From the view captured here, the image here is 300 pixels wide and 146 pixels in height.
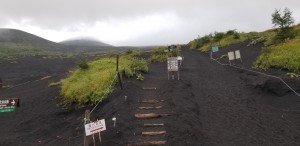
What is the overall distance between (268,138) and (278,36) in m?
17.5

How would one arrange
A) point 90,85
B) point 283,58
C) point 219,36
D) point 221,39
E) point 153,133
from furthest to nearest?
1. point 219,36
2. point 221,39
3. point 283,58
4. point 90,85
5. point 153,133

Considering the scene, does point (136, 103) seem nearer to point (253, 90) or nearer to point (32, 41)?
point (253, 90)

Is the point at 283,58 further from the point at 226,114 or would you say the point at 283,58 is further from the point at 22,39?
the point at 22,39

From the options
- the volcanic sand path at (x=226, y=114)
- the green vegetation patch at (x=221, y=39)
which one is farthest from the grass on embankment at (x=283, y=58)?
Result: the green vegetation patch at (x=221, y=39)

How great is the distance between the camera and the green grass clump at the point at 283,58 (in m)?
19.8

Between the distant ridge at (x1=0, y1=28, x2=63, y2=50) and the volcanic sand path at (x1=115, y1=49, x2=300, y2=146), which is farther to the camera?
the distant ridge at (x1=0, y1=28, x2=63, y2=50)

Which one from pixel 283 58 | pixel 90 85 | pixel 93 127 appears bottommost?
pixel 93 127

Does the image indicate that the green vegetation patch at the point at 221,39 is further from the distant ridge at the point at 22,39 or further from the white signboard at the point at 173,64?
the distant ridge at the point at 22,39

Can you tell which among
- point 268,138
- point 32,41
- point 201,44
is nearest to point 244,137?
point 268,138

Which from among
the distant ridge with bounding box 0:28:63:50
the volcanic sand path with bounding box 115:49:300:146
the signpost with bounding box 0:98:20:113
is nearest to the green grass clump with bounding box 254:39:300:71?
the volcanic sand path with bounding box 115:49:300:146

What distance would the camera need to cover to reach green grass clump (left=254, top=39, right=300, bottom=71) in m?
19.8

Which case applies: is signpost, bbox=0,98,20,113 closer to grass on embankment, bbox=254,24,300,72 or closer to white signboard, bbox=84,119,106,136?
white signboard, bbox=84,119,106,136

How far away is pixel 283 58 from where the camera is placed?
2098 cm

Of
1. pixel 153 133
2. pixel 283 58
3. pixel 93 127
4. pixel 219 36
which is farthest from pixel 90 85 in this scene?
pixel 219 36
